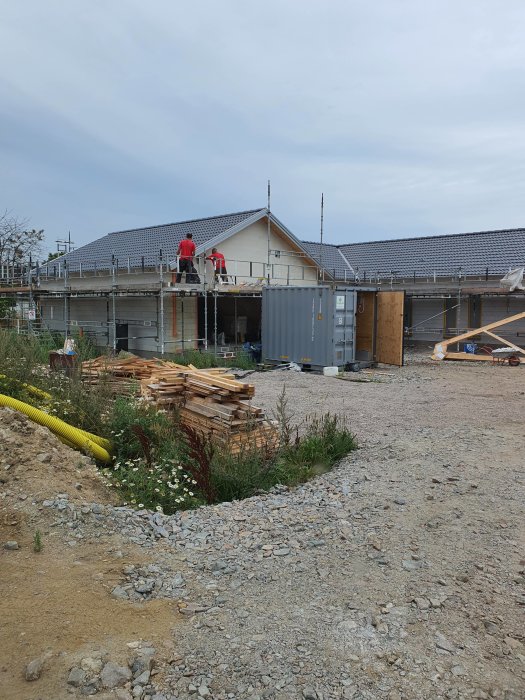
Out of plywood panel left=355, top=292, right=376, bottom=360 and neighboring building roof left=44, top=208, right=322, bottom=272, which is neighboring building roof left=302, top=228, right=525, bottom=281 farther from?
plywood panel left=355, top=292, right=376, bottom=360

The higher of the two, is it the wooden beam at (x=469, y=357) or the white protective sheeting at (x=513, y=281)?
the white protective sheeting at (x=513, y=281)

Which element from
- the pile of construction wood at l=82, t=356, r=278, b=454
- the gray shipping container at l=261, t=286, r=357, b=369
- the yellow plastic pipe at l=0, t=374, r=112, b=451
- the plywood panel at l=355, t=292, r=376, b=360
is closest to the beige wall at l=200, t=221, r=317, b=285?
the gray shipping container at l=261, t=286, r=357, b=369

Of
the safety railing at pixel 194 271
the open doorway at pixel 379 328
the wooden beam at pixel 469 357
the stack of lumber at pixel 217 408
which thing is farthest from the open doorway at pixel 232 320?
the stack of lumber at pixel 217 408

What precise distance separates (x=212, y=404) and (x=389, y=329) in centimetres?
1191

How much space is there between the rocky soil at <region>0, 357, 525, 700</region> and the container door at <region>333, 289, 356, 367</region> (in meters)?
9.86

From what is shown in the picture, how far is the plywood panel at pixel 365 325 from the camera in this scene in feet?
60.7

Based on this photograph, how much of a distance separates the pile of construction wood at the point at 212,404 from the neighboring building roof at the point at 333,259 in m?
19.8

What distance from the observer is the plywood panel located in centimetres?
1850

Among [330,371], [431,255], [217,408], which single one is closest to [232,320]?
[330,371]

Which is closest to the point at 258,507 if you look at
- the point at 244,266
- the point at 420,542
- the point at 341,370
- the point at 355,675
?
the point at 420,542

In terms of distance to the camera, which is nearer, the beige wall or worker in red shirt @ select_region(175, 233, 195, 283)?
worker in red shirt @ select_region(175, 233, 195, 283)

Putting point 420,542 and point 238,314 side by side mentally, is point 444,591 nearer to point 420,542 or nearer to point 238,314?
point 420,542

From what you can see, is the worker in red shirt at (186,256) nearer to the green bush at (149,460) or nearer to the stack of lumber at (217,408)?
the stack of lumber at (217,408)

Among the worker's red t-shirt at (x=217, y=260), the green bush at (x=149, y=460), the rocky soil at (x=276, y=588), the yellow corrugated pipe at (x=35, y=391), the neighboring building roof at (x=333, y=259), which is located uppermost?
the neighboring building roof at (x=333, y=259)
